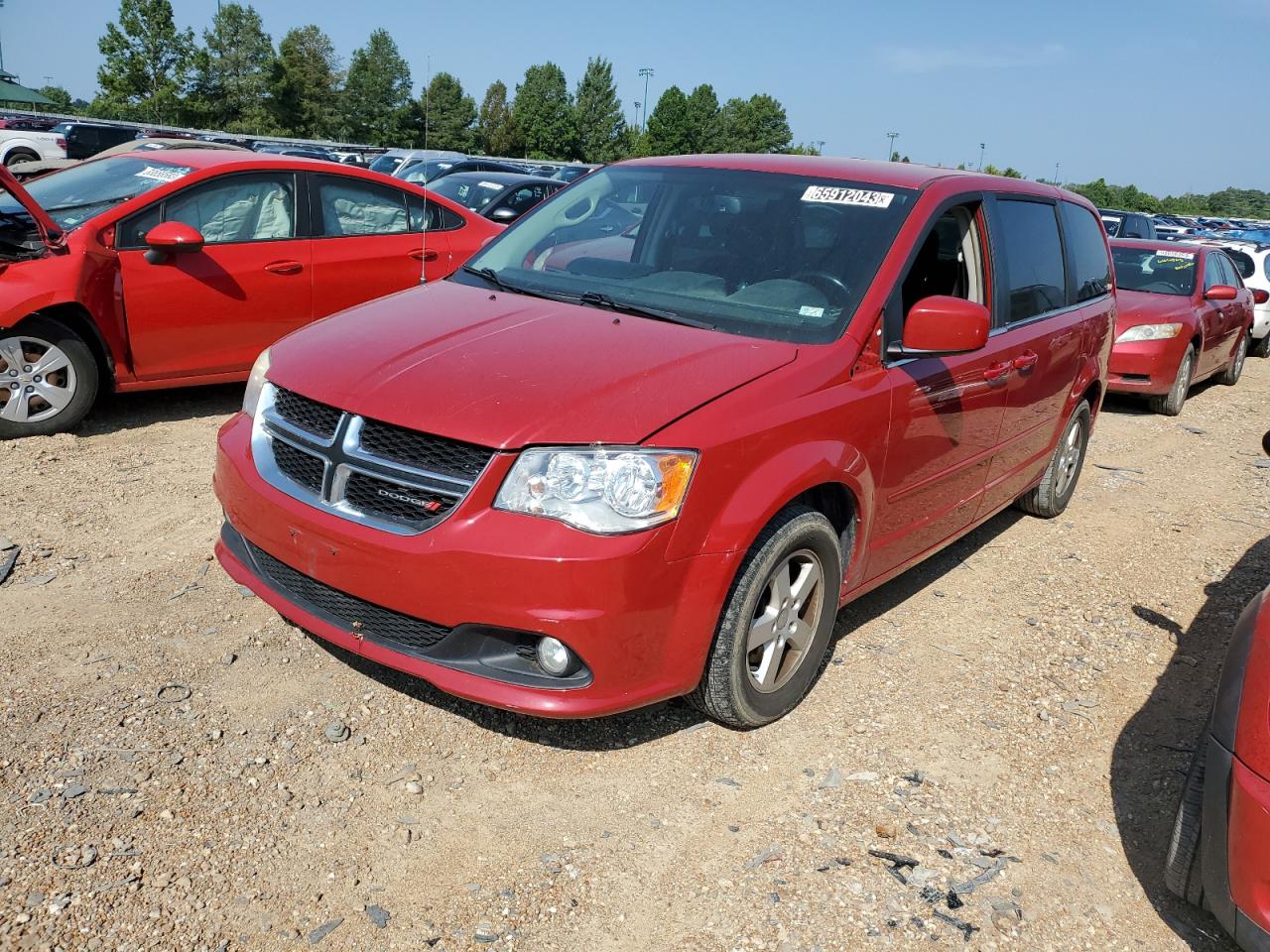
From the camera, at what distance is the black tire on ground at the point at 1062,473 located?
583 centimetres

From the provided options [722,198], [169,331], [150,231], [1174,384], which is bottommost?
[1174,384]

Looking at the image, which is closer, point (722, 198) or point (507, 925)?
point (507, 925)

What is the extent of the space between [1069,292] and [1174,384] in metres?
5.31

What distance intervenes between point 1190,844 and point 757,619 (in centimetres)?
129

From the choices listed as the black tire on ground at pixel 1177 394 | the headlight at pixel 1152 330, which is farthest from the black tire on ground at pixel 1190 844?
the black tire on ground at pixel 1177 394

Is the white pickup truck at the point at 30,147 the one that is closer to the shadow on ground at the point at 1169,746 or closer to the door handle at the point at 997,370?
the door handle at the point at 997,370

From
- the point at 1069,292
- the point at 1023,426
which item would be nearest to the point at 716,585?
the point at 1023,426

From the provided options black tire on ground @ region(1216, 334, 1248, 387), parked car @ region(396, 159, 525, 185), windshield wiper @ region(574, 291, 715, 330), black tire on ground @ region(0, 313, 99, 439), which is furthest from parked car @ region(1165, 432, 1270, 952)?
parked car @ region(396, 159, 525, 185)

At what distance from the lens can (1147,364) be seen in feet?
31.2

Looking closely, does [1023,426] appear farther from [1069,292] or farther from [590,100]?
[590,100]

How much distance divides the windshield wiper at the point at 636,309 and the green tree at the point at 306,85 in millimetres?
77232

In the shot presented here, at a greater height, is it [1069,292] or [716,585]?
[1069,292]

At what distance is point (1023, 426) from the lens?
4.88m

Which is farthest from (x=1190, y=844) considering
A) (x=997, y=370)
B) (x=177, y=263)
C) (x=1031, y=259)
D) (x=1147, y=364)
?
(x=1147, y=364)
